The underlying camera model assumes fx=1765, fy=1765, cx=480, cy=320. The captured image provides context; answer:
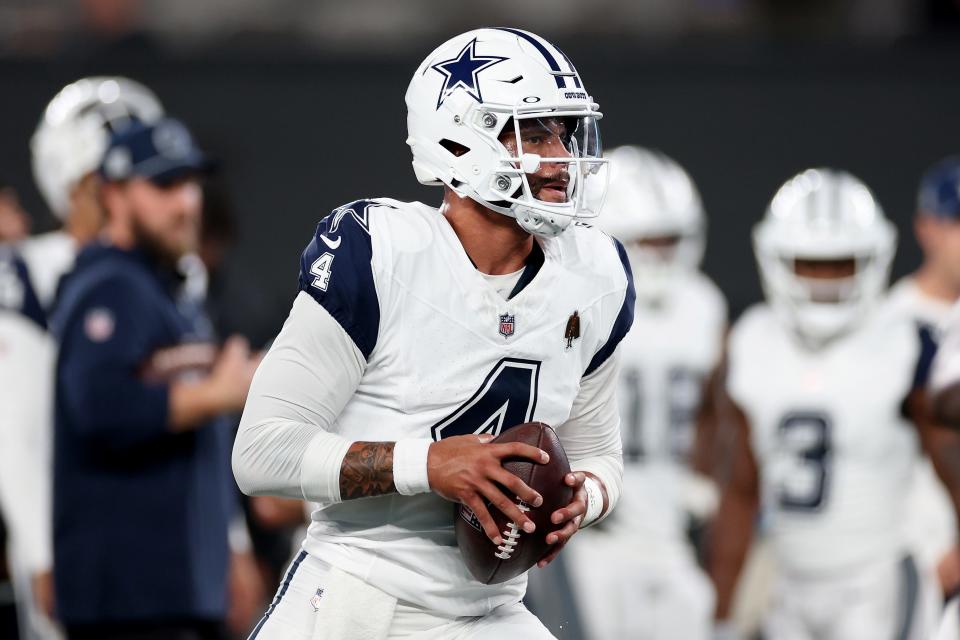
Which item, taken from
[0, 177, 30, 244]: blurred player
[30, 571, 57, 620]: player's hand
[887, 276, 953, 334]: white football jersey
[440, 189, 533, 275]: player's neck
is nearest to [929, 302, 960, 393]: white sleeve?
[440, 189, 533, 275]: player's neck

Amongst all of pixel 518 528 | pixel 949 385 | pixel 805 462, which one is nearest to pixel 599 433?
pixel 518 528

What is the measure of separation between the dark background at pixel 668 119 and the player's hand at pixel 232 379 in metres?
4.42

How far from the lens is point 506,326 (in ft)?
9.53

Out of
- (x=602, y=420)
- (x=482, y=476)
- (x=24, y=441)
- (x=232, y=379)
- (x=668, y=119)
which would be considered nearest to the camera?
(x=482, y=476)

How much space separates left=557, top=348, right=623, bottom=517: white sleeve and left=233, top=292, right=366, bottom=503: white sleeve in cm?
49

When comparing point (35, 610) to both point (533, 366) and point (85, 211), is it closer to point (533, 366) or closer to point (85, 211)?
point (85, 211)

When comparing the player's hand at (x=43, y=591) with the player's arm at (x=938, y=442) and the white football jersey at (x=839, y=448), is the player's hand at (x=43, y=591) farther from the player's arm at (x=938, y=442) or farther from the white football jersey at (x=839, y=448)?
the player's arm at (x=938, y=442)

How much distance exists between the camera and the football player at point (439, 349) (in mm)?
2777

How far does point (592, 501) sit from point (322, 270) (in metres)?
0.60

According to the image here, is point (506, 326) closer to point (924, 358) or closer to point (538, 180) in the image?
point (538, 180)

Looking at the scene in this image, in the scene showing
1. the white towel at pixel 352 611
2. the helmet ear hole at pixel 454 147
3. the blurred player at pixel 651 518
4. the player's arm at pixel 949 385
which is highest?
the helmet ear hole at pixel 454 147

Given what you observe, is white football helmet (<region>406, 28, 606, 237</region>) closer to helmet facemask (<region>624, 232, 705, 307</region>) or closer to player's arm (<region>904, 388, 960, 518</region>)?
player's arm (<region>904, 388, 960, 518</region>)

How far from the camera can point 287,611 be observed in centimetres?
291

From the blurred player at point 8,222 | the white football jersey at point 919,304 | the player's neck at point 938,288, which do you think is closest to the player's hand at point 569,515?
the white football jersey at point 919,304
